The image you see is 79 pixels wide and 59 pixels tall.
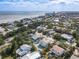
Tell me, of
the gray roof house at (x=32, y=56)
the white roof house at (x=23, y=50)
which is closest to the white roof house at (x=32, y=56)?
the gray roof house at (x=32, y=56)

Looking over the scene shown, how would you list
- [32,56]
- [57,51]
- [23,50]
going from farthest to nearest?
[23,50] < [57,51] < [32,56]

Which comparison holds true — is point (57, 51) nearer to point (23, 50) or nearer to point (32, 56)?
point (32, 56)

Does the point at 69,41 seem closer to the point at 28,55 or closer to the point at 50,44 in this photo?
the point at 50,44

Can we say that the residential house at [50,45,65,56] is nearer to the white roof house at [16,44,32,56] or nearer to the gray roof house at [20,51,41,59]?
the gray roof house at [20,51,41,59]

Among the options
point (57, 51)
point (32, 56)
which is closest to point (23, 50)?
point (32, 56)

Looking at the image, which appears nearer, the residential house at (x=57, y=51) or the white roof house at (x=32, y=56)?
the white roof house at (x=32, y=56)

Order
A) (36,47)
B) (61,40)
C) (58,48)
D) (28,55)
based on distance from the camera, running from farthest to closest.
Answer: (61,40)
(36,47)
(58,48)
(28,55)

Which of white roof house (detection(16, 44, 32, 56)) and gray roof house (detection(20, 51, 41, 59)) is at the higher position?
white roof house (detection(16, 44, 32, 56))

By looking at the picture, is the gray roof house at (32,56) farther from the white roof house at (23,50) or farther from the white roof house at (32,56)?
the white roof house at (23,50)

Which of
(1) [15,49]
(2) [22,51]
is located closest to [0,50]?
(1) [15,49]

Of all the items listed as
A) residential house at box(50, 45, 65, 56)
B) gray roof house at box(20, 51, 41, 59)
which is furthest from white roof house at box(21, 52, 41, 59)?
residential house at box(50, 45, 65, 56)

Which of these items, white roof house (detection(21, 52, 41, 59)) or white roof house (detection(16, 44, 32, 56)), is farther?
white roof house (detection(16, 44, 32, 56))
